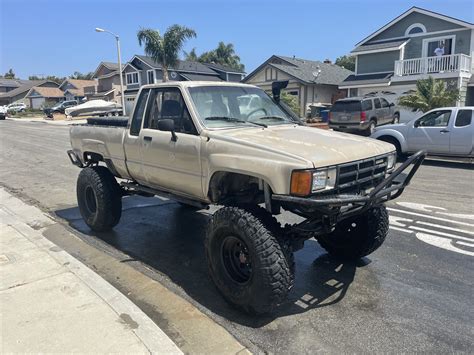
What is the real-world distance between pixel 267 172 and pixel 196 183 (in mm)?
1057

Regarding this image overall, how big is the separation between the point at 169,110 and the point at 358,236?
257 cm

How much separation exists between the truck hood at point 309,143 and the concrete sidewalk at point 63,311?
1764mm

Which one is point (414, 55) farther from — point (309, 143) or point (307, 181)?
point (307, 181)

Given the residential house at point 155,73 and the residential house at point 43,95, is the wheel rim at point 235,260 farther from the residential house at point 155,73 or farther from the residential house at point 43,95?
the residential house at point 43,95

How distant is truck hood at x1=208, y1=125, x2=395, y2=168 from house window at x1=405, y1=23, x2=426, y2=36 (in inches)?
1003

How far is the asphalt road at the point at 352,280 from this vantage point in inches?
130

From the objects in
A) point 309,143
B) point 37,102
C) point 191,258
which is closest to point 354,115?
point 191,258

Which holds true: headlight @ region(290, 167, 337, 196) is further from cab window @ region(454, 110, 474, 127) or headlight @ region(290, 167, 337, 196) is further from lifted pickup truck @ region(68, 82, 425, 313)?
cab window @ region(454, 110, 474, 127)

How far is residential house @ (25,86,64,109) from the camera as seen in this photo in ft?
251

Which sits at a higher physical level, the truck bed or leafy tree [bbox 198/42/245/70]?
leafy tree [bbox 198/42/245/70]

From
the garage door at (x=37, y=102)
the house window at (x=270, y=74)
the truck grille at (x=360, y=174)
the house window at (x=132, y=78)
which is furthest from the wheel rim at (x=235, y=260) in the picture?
the garage door at (x=37, y=102)

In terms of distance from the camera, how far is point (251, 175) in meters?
3.56

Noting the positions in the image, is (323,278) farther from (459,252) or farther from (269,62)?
(269,62)

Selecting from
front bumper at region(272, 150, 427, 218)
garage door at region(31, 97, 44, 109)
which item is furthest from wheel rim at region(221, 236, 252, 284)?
garage door at region(31, 97, 44, 109)
